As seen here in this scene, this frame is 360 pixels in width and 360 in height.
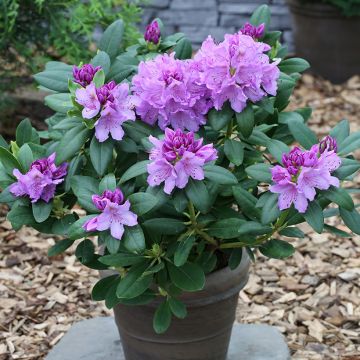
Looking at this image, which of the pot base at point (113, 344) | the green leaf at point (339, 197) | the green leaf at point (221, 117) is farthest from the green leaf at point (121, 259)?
the pot base at point (113, 344)

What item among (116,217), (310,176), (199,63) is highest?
(199,63)

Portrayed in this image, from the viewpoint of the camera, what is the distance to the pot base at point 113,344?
2.33 meters

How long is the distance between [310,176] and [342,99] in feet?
9.99

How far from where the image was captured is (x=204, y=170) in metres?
1.67

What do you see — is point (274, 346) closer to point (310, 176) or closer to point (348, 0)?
point (310, 176)

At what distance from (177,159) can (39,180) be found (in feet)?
1.13

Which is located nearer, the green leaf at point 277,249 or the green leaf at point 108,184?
the green leaf at point 108,184

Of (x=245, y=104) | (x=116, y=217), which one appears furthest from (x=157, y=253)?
(x=245, y=104)

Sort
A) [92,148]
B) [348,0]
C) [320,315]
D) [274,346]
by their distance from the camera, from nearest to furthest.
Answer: [92,148]
[274,346]
[320,315]
[348,0]

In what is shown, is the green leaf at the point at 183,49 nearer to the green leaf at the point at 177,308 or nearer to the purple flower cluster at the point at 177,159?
the purple flower cluster at the point at 177,159

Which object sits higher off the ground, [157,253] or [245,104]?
[245,104]

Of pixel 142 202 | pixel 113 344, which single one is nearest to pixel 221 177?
pixel 142 202

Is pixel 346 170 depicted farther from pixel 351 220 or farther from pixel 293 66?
pixel 293 66

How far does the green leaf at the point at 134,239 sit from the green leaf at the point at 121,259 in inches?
3.8
